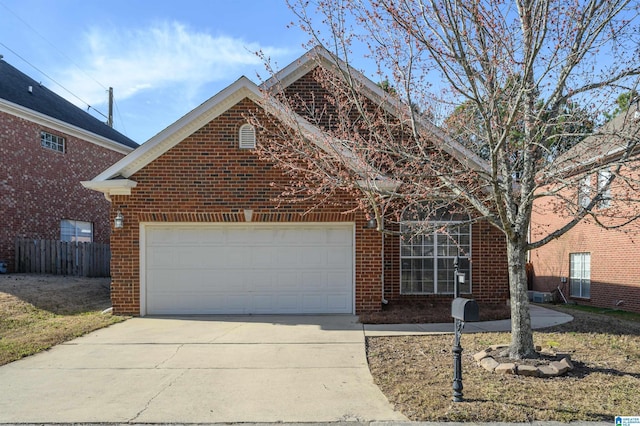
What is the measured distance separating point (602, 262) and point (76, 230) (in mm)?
20485

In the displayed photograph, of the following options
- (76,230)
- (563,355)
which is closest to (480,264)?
(563,355)

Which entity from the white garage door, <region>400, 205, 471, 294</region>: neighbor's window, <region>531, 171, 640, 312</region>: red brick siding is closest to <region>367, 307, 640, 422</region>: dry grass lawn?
the white garage door

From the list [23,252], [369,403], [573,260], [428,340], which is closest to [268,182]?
[428,340]

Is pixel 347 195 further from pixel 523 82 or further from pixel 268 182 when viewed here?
pixel 523 82

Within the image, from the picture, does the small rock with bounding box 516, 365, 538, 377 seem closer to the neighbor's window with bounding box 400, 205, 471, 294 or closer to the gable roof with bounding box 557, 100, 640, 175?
the gable roof with bounding box 557, 100, 640, 175

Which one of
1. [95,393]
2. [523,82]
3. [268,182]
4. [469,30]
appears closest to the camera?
[95,393]

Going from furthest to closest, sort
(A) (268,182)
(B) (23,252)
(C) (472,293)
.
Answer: (B) (23,252)
(C) (472,293)
(A) (268,182)

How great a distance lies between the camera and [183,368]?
21.8ft

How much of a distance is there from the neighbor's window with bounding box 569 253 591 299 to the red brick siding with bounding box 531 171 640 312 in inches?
7.6

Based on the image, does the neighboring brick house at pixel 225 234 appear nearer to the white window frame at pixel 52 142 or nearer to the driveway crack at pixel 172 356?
the driveway crack at pixel 172 356

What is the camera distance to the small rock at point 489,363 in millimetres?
6266

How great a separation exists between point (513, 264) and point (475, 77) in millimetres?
→ 2669

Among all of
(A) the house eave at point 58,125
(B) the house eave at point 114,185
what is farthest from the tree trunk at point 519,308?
(A) the house eave at point 58,125

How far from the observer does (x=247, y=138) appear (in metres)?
10.6
